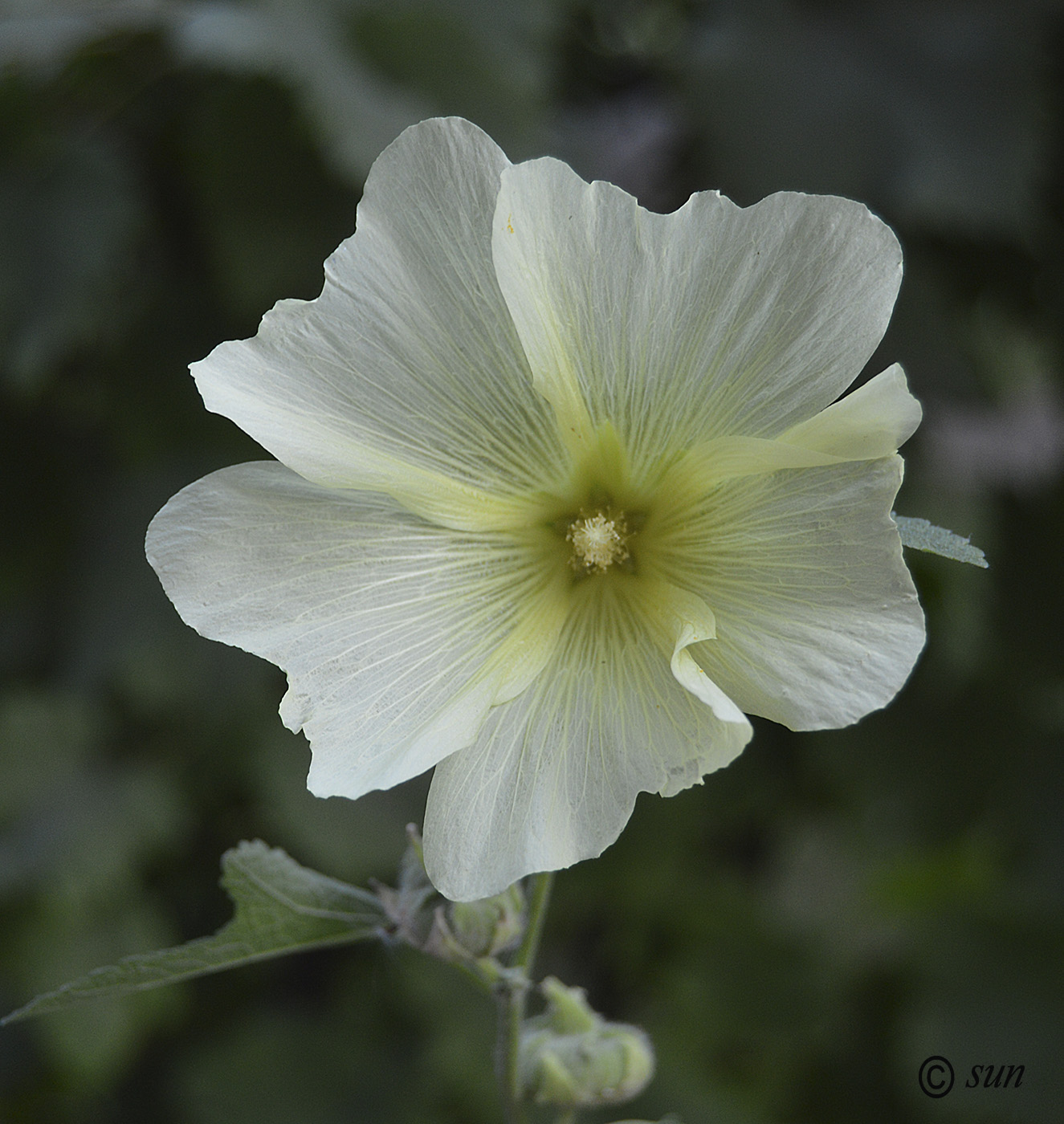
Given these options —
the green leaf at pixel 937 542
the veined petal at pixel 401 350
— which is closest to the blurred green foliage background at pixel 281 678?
the veined petal at pixel 401 350

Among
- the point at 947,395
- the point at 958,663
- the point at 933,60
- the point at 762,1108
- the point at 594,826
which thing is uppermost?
the point at 933,60

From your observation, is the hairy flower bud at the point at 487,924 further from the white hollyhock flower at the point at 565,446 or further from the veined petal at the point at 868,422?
the veined petal at the point at 868,422

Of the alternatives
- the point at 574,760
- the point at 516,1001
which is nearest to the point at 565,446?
the point at 574,760

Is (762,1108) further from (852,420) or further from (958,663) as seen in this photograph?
(852,420)

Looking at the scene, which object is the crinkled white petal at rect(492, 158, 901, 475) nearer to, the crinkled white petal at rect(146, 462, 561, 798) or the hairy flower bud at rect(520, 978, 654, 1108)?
the crinkled white petal at rect(146, 462, 561, 798)

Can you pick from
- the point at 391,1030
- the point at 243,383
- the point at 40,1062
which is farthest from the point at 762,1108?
the point at 243,383

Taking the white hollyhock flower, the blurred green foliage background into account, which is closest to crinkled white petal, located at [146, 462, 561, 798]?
the white hollyhock flower
